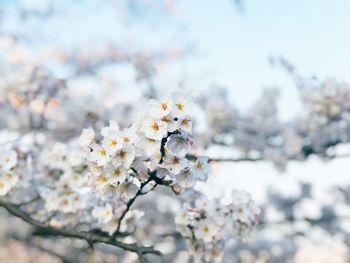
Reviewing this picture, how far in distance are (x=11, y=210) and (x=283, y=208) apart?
7122 millimetres

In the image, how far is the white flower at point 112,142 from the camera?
6.36 ft

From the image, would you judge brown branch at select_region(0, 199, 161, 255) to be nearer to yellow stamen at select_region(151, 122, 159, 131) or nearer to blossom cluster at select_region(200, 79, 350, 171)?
yellow stamen at select_region(151, 122, 159, 131)

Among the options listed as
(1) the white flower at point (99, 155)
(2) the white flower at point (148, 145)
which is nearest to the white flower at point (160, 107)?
(2) the white flower at point (148, 145)

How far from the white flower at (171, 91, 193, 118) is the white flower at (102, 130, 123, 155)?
23 centimetres

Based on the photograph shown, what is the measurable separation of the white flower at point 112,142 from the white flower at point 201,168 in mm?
348

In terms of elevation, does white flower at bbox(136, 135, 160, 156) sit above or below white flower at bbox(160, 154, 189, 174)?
above

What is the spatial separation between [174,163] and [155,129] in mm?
165

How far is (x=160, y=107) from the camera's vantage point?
191cm

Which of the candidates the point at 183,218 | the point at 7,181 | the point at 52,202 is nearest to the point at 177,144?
the point at 183,218

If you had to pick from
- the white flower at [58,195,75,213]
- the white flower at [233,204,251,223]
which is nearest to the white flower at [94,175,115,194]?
the white flower at [233,204,251,223]

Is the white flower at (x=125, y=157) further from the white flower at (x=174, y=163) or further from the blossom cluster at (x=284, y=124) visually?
the blossom cluster at (x=284, y=124)

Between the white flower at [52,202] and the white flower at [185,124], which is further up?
the white flower at [185,124]

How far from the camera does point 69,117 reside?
5520mm

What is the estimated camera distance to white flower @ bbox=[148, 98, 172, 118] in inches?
74.2
